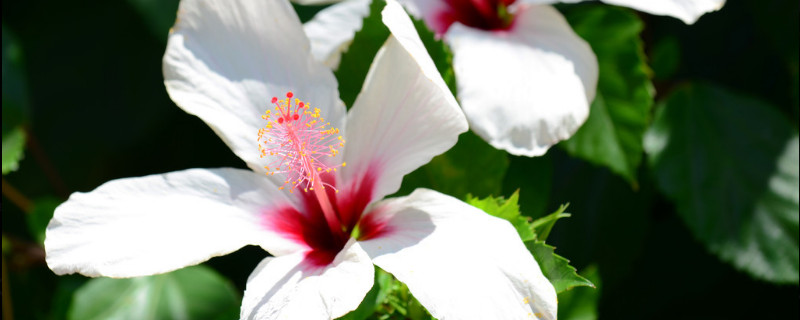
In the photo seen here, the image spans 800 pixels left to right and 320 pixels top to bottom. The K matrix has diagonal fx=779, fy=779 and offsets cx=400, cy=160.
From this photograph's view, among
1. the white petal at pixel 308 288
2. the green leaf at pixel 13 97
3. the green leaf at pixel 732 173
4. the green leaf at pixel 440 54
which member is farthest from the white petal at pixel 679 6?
the green leaf at pixel 13 97

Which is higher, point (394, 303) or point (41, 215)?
point (394, 303)

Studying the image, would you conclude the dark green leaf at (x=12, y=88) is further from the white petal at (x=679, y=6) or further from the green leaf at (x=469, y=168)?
the white petal at (x=679, y=6)

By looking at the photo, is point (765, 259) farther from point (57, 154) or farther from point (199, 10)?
point (57, 154)

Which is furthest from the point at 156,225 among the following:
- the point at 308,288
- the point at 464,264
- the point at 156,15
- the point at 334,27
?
the point at 156,15

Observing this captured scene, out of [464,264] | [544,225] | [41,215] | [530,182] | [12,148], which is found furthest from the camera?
[41,215]

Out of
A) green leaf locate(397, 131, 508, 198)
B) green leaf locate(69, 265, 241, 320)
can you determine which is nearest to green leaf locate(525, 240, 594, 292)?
green leaf locate(397, 131, 508, 198)

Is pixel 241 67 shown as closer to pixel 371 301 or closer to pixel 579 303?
pixel 371 301

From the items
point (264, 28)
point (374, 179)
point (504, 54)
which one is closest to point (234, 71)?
point (264, 28)

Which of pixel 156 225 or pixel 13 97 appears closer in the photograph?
pixel 156 225
